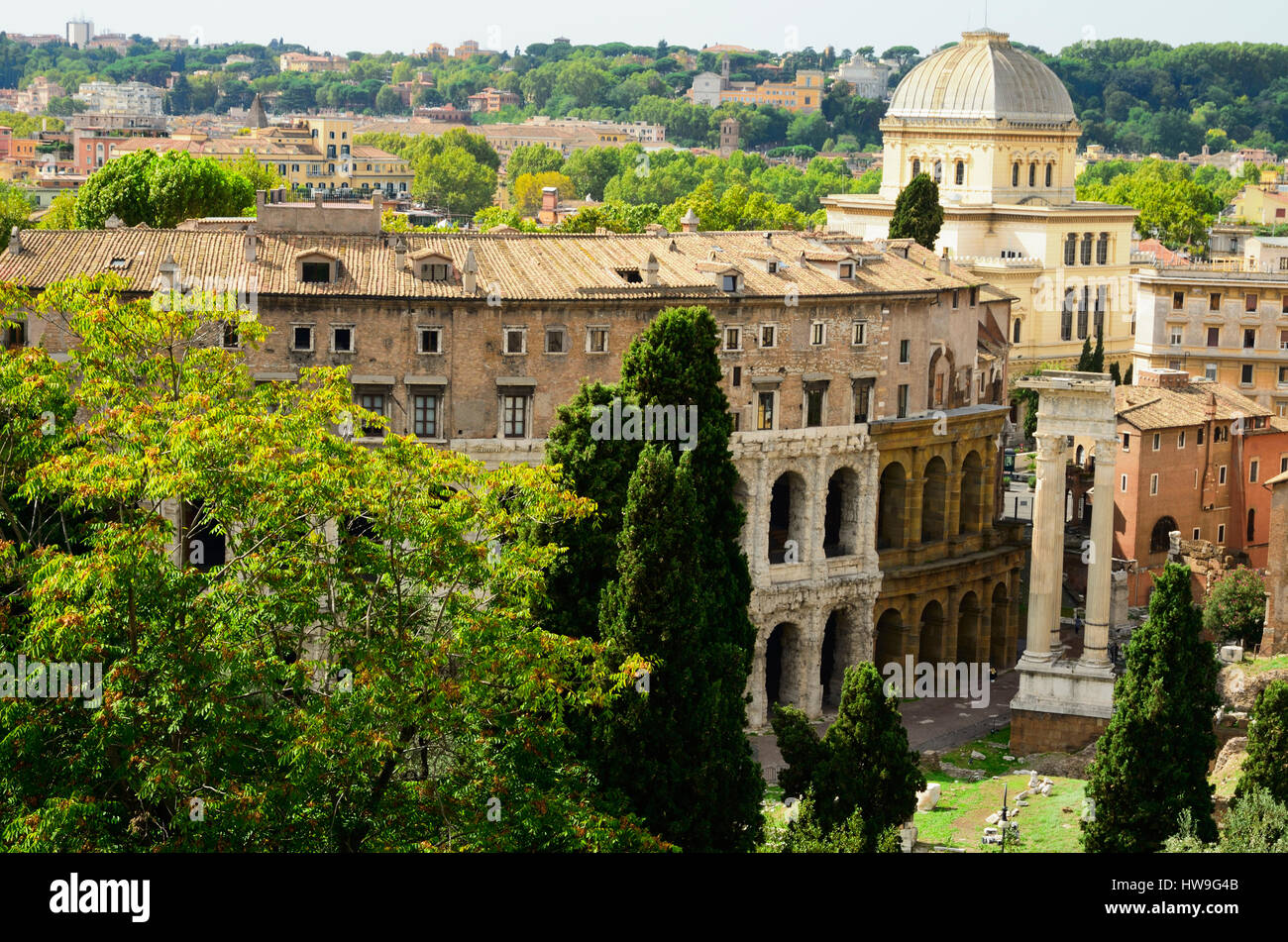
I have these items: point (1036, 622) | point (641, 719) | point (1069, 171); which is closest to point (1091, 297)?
point (1069, 171)

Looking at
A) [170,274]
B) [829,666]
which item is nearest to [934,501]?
[829,666]

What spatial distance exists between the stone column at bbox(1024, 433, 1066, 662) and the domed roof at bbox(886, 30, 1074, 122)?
64952mm

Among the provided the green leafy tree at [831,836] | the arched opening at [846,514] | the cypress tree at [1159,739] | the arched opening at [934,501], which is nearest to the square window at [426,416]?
the arched opening at [846,514]

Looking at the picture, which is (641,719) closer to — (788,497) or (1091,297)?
(788,497)

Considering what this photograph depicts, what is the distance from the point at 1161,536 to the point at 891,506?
14.0 m

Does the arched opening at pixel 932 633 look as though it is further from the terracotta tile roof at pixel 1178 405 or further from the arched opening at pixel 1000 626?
the terracotta tile roof at pixel 1178 405

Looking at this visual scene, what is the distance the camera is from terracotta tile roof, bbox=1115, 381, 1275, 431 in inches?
3088

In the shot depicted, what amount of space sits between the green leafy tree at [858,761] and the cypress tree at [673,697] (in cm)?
245

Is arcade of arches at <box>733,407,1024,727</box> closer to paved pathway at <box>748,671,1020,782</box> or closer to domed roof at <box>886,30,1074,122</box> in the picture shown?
paved pathway at <box>748,671,1020,782</box>

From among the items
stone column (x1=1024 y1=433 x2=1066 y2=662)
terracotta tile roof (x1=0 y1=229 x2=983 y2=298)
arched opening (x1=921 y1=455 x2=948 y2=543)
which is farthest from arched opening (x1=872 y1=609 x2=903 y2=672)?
terracotta tile roof (x1=0 y1=229 x2=983 y2=298)

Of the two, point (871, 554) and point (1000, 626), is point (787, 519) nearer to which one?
point (871, 554)

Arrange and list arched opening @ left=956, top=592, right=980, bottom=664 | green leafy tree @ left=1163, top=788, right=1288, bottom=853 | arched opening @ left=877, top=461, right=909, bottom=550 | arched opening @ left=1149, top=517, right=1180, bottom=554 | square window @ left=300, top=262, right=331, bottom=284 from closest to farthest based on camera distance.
A: 1. green leafy tree @ left=1163, top=788, right=1288, bottom=853
2. square window @ left=300, top=262, right=331, bottom=284
3. arched opening @ left=877, top=461, right=909, bottom=550
4. arched opening @ left=956, top=592, right=980, bottom=664
5. arched opening @ left=1149, top=517, right=1180, bottom=554

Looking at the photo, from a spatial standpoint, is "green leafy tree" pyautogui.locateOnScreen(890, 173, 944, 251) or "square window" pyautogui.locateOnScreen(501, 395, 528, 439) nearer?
"square window" pyautogui.locateOnScreen(501, 395, 528, 439)

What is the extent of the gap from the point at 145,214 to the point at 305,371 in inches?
2085
